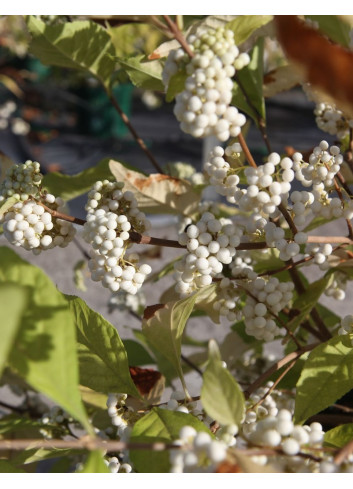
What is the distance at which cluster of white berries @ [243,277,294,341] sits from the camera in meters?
0.32

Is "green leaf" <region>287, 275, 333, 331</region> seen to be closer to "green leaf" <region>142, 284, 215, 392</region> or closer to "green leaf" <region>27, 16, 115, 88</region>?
"green leaf" <region>142, 284, 215, 392</region>

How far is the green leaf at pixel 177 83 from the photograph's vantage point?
0.79 ft

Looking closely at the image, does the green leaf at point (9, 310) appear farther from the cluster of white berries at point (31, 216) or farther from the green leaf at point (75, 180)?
the green leaf at point (75, 180)

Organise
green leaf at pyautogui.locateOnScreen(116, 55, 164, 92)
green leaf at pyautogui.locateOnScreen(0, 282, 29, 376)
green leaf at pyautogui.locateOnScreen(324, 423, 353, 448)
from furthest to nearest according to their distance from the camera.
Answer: green leaf at pyautogui.locateOnScreen(116, 55, 164, 92), green leaf at pyautogui.locateOnScreen(324, 423, 353, 448), green leaf at pyautogui.locateOnScreen(0, 282, 29, 376)

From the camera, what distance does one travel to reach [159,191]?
1.15 ft

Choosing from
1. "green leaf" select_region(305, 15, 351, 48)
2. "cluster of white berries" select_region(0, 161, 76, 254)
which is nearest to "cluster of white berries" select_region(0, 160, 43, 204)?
"cluster of white berries" select_region(0, 161, 76, 254)

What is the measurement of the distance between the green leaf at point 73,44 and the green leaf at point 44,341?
22 centimetres

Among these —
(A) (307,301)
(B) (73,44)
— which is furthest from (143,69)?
(A) (307,301)

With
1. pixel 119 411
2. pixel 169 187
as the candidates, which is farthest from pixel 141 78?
pixel 119 411

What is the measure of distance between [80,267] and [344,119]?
12.0 inches

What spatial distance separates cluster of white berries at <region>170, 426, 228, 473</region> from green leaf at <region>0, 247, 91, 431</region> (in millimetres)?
36

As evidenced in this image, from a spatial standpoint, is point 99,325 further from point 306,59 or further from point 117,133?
point 117,133

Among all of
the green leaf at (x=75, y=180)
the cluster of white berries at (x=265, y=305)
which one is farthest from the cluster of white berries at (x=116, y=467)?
the green leaf at (x=75, y=180)

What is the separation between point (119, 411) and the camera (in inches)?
12.2
